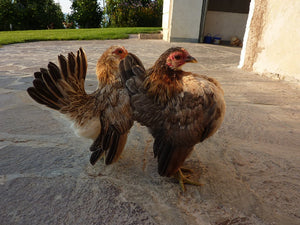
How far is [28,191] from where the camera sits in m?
1.66

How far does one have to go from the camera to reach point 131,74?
5.99ft

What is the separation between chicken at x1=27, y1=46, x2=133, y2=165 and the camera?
1.83 m

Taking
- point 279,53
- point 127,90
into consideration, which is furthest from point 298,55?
point 127,90

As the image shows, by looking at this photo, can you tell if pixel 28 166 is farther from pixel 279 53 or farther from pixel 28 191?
pixel 279 53

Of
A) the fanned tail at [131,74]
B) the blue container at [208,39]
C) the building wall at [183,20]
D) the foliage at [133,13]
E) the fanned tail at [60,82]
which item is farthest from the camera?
the foliage at [133,13]

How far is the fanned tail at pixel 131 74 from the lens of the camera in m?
1.78

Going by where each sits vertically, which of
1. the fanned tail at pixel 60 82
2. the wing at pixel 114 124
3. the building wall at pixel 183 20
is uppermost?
the building wall at pixel 183 20

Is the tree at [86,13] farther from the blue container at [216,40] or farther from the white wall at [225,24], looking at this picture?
the blue container at [216,40]

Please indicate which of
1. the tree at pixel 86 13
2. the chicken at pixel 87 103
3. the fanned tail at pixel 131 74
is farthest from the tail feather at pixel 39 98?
the tree at pixel 86 13

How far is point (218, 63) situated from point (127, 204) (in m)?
5.76

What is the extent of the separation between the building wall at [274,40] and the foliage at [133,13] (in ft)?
43.1

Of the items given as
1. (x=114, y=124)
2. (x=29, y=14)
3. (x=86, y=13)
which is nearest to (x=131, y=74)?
(x=114, y=124)

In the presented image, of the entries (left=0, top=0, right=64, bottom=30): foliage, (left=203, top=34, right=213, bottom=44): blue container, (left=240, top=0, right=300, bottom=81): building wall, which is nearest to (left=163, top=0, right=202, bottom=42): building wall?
(left=203, top=34, right=213, bottom=44): blue container

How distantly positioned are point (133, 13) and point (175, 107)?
55.1ft
